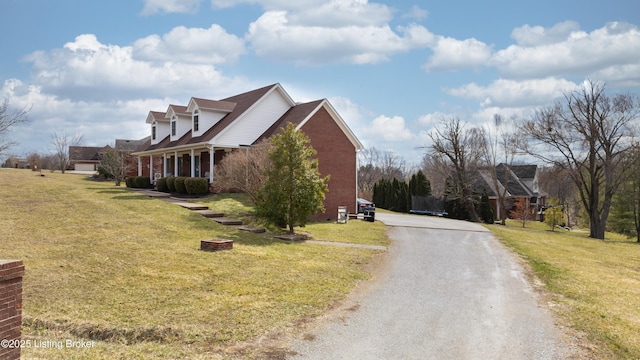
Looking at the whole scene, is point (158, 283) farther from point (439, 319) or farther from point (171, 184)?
point (171, 184)

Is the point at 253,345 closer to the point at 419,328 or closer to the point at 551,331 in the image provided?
the point at 419,328

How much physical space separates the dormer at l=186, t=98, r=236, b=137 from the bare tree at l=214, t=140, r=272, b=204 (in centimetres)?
761

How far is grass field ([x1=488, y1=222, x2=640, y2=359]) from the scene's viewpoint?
824 centimetres

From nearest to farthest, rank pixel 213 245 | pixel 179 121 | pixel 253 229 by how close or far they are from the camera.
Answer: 1. pixel 213 245
2. pixel 253 229
3. pixel 179 121

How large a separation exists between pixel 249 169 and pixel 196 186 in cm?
616

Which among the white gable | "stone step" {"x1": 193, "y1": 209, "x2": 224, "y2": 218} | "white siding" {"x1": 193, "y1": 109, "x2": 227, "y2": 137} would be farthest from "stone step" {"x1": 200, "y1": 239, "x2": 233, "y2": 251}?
"white siding" {"x1": 193, "y1": 109, "x2": 227, "y2": 137}

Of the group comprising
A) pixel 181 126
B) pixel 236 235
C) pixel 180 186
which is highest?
pixel 181 126

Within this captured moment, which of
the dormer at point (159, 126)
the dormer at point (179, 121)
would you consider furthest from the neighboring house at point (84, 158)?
the dormer at point (179, 121)

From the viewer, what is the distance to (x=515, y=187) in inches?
2127

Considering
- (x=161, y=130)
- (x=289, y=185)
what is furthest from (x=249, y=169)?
(x=161, y=130)

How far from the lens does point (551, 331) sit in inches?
333

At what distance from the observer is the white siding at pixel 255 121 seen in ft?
90.9

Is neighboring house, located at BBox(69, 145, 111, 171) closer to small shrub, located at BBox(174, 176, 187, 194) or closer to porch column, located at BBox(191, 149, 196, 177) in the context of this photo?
porch column, located at BBox(191, 149, 196, 177)

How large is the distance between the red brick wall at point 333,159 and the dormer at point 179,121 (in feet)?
35.7
